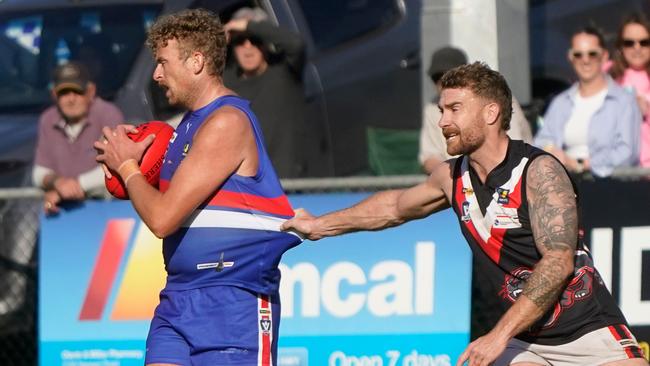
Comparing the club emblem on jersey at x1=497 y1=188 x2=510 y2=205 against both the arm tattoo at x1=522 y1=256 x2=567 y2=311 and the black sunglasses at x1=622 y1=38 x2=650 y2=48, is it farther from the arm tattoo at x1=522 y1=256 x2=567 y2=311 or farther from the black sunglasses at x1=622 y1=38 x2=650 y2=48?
the black sunglasses at x1=622 y1=38 x2=650 y2=48

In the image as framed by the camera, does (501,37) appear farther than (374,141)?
No

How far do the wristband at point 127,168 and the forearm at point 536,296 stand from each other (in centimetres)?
169

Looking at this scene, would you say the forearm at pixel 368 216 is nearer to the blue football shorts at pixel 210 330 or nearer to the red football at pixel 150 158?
the blue football shorts at pixel 210 330

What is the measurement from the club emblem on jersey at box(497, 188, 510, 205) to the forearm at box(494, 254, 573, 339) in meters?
0.38

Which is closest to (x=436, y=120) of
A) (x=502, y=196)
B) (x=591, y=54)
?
(x=591, y=54)

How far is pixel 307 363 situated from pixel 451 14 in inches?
107

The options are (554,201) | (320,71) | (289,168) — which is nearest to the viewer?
(554,201)

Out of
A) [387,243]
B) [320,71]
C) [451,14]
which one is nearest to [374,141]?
[320,71]

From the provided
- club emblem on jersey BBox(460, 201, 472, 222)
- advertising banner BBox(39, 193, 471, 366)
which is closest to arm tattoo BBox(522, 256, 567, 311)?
club emblem on jersey BBox(460, 201, 472, 222)

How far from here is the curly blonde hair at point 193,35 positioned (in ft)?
20.1

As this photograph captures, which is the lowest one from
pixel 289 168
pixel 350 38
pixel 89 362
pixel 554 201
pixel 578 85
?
pixel 89 362

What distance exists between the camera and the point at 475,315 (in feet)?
28.5

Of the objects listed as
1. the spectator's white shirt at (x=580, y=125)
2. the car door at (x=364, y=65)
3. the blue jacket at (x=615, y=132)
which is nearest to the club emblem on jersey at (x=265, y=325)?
the blue jacket at (x=615, y=132)

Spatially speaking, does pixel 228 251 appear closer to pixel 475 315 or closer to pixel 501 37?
pixel 475 315
